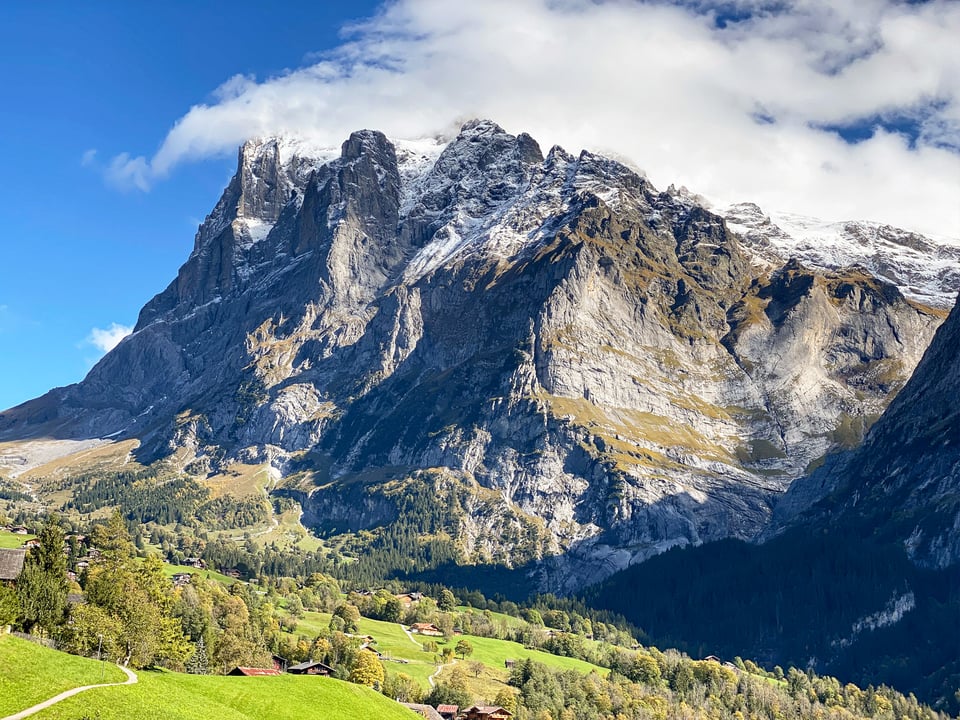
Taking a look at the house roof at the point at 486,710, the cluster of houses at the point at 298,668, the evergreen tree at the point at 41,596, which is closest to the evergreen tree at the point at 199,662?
the cluster of houses at the point at 298,668

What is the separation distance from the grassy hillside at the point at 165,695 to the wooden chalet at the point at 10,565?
76.8 ft

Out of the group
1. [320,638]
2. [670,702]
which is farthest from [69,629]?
[670,702]

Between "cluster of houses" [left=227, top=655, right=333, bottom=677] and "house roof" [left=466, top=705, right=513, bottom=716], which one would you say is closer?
"cluster of houses" [left=227, top=655, right=333, bottom=677]

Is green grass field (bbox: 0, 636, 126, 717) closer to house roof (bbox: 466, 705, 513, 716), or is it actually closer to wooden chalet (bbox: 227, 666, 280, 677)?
wooden chalet (bbox: 227, 666, 280, 677)

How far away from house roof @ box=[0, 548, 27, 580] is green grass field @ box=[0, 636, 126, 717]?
1004 inches

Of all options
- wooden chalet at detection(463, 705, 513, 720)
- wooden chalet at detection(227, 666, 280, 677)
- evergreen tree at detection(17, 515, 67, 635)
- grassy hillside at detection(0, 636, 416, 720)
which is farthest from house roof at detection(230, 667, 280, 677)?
wooden chalet at detection(463, 705, 513, 720)

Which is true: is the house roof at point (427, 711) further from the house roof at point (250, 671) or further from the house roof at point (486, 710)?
the house roof at point (250, 671)

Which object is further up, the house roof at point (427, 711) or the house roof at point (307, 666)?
the house roof at point (307, 666)

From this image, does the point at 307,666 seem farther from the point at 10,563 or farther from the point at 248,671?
the point at 10,563

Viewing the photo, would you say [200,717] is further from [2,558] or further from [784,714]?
[784,714]

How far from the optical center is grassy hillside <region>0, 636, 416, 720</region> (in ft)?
249

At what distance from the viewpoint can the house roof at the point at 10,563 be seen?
364ft

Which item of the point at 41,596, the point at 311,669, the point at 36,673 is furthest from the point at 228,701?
the point at 311,669

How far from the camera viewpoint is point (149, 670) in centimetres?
10231
